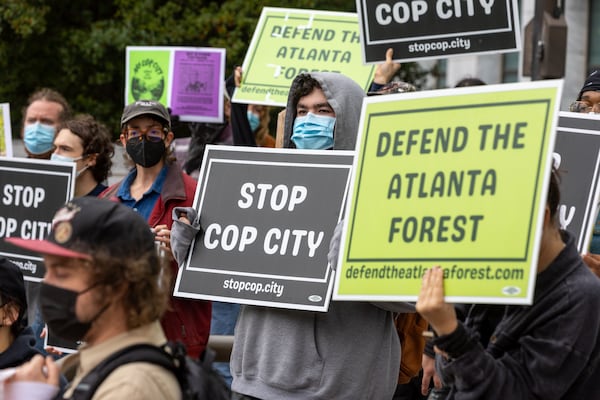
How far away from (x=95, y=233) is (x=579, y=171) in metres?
2.44

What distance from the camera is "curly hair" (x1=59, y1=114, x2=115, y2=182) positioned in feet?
24.1

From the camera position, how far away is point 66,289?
340 centimetres

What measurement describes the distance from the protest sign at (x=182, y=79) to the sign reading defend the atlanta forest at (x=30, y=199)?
2.33 meters

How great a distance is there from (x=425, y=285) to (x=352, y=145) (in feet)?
6.07

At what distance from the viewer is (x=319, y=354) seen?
5023 mm

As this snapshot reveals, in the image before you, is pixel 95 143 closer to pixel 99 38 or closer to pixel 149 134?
pixel 149 134

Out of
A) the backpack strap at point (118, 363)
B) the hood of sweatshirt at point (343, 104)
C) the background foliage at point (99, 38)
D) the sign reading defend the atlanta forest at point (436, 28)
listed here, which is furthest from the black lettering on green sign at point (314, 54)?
the background foliage at point (99, 38)

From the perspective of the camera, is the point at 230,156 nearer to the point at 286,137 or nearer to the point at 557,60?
the point at 286,137

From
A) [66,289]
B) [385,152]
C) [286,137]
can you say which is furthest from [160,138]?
[66,289]

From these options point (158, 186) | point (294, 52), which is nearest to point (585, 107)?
point (158, 186)

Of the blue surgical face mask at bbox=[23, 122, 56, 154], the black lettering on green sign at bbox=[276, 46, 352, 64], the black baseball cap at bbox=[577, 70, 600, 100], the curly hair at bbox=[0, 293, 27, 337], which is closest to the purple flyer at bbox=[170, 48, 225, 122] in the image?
the black lettering on green sign at bbox=[276, 46, 352, 64]

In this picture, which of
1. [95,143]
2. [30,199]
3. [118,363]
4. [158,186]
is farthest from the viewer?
[95,143]

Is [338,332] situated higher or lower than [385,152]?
lower

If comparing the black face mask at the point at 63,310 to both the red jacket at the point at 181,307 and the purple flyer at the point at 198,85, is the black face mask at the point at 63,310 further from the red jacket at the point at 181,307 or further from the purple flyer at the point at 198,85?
the purple flyer at the point at 198,85
